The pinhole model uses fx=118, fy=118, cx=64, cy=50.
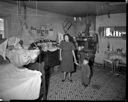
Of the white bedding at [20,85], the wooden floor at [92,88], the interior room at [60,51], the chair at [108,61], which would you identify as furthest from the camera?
the chair at [108,61]

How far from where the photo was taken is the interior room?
1.38 metres

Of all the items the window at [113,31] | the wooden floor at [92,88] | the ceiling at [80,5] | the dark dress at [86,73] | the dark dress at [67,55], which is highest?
the ceiling at [80,5]

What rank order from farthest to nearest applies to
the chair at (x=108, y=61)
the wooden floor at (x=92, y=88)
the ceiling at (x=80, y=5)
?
the chair at (x=108, y=61), the ceiling at (x=80, y=5), the wooden floor at (x=92, y=88)

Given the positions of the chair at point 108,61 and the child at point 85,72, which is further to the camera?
the chair at point 108,61

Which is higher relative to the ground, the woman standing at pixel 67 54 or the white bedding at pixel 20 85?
the woman standing at pixel 67 54

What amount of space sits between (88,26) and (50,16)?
1029 millimetres

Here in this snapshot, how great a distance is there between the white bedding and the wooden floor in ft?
1.66

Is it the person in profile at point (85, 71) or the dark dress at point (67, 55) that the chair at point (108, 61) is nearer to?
the person in profile at point (85, 71)

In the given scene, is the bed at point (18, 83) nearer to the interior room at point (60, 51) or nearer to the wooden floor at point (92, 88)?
the interior room at point (60, 51)

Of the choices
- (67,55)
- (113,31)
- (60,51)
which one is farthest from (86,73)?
(113,31)

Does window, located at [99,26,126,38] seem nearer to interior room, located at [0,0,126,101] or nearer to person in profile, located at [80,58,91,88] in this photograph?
interior room, located at [0,0,126,101]

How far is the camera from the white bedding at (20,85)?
4.13ft

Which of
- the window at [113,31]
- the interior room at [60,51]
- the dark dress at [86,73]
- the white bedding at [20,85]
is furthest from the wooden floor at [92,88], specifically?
the window at [113,31]

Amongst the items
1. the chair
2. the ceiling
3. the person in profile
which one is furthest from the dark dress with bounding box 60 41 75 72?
A: the chair
